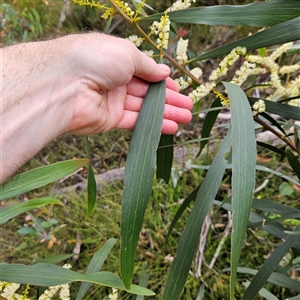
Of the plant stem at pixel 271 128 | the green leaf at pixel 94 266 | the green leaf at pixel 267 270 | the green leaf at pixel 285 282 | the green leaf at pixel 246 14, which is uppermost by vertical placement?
the green leaf at pixel 246 14

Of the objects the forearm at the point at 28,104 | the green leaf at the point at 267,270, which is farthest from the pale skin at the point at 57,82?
the green leaf at the point at 267,270

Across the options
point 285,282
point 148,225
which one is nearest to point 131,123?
point 285,282

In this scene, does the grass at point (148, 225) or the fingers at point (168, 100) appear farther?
the grass at point (148, 225)

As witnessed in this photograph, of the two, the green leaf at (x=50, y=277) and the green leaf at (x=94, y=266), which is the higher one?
the green leaf at (x=50, y=277)

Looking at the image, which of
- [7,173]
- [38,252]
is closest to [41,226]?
[38,252]

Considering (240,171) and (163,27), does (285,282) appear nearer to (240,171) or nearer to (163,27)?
(240,171)

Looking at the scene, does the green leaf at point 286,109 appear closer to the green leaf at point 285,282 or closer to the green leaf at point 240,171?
the green leaf at point 240,171

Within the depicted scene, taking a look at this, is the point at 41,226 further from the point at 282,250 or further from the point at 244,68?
the point at 244,68
